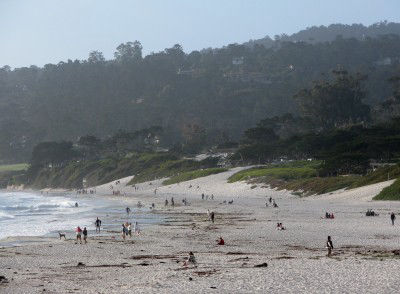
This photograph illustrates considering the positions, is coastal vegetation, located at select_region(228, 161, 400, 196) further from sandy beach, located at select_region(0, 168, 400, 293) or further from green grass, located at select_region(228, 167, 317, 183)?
sandy beach, located at select_region(0, 168, 400, 293)

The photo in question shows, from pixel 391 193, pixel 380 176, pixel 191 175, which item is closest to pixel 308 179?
pixel 380 176

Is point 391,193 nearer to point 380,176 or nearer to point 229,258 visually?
point 380,176

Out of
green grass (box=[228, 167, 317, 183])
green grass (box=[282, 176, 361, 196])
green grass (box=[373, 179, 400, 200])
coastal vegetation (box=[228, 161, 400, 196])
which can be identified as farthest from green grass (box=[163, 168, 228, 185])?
green grass (box=[373, 179, 400, 200])

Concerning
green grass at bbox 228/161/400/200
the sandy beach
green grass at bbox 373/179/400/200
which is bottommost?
the sandy beach

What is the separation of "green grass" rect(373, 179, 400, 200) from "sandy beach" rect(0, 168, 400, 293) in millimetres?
2218

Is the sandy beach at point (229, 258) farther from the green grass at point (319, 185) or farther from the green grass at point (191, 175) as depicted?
the green grass at point (191, 175)

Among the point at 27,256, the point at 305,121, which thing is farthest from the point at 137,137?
the point at 27,256

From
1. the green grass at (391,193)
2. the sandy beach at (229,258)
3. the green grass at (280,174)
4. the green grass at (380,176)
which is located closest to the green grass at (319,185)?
the green grass at (380,176)

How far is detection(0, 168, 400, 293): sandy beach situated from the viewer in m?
18.1

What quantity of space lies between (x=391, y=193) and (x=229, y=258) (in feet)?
101

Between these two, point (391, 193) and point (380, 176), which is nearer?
point (391, 193)

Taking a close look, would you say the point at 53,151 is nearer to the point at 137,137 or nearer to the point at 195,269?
the point at 137,137

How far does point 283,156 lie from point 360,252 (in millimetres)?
86769

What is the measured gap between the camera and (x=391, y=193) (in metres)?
51.4
